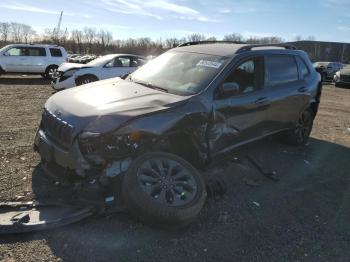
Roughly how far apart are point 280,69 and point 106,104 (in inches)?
124

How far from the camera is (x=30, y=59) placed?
20.8m

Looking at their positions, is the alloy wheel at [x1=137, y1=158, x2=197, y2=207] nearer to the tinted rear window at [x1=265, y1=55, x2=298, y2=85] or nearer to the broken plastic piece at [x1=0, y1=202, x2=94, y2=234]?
the broken plastic piece at [x1=0, y1=202, x2=94, y2=234]

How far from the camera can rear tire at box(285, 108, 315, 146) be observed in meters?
7.24

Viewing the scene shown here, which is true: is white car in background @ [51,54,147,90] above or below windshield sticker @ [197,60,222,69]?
below

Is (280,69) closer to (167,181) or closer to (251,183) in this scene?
(251,183)

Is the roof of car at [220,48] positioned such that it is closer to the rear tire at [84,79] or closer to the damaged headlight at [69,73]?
the rear tire at [84,79]

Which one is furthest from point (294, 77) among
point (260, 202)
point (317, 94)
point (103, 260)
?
point (103, 260)

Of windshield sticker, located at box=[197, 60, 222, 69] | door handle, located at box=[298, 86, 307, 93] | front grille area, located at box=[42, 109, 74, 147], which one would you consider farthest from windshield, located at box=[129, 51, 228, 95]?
door handle, located at box=[298, 86, 307, 93]

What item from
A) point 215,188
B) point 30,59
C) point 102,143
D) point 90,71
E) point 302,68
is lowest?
point 215,188

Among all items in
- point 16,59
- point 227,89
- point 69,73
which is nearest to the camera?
point 227,89

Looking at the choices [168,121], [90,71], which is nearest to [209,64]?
[168,121]

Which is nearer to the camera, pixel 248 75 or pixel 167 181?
pixel 167 181

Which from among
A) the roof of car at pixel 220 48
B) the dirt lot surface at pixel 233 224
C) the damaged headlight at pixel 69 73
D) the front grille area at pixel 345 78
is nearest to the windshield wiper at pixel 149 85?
the roof of car at pixel 220 48

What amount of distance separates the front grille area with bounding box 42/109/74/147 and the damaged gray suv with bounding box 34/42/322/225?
0.01 m
